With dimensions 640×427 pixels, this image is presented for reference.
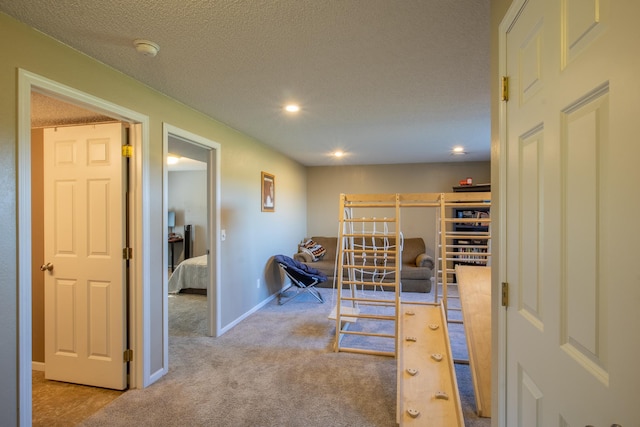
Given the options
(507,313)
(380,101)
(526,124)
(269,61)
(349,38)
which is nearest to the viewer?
(526,124)

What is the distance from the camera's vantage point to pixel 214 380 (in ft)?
8.98

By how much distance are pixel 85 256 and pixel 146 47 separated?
1.73m

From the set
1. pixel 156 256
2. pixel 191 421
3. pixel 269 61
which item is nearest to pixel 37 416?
pixel 191 421

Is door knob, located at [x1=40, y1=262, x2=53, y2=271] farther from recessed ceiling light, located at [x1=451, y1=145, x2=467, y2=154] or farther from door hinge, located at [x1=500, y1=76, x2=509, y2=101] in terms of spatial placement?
recessed ceiling light, located at [x1=451, y1=145, x2=467, y2=154]

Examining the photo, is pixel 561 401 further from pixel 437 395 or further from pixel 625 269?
pixel 437 395

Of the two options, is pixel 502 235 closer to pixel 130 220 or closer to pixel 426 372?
pixel 426 372

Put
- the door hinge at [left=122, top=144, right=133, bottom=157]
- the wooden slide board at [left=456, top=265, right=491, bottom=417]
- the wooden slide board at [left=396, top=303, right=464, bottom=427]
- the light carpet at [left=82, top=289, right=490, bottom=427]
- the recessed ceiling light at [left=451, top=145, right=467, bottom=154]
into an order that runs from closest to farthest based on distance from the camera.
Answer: the wooden slide board at [left=396, top=303, right=464, bottom=427] < the light carpet at [left=82, top=289, right=490, bottom=427] < the wooden slide board at [left=456, top=265, right=491, bottom=417] < the door hinge at [left=122, top=144, right=133, bottom=157] < the recessed ceiling light at [left=451, top=145, right=467, bottom=154]

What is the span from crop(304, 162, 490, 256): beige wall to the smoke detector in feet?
15.0

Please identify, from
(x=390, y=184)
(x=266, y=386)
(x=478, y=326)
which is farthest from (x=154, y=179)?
(x=390, y=184)

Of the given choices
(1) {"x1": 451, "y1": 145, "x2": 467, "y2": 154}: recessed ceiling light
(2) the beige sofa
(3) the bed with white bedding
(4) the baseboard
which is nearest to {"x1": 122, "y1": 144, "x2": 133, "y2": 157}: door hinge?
(4) the baseboard

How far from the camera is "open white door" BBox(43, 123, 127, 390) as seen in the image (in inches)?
101

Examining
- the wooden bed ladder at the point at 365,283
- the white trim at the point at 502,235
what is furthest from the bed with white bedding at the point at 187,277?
the white trim at the point at 502,235

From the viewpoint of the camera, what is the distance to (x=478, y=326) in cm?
266

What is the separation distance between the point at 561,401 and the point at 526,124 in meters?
0.80
